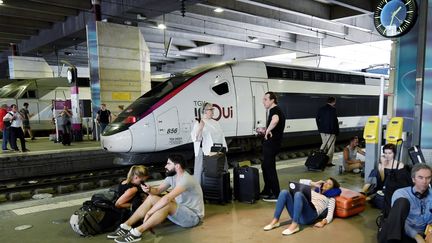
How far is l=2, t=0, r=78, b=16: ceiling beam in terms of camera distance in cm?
1301

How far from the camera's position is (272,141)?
5.72 metres

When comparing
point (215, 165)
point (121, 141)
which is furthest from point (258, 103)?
point (215, 165)

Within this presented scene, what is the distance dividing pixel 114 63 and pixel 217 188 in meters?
9.52

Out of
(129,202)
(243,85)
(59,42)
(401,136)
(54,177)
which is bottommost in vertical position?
(54,177)

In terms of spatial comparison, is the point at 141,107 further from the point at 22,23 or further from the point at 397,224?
the point at 22,23

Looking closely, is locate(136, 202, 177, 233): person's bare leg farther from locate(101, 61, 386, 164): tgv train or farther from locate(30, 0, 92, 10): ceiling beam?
locate(30, 0, 92, 10): ceiling beam

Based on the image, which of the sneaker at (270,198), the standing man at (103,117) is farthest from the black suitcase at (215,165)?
the standing man at (103,117)

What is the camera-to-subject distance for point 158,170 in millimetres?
9344

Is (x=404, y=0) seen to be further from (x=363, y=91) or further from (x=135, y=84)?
(x=135, y=84)

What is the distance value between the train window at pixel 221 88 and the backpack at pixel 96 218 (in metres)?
4.90

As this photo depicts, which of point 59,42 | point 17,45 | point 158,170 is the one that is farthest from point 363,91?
point 17,45

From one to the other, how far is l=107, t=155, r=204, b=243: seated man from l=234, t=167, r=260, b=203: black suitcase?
4.00 ft

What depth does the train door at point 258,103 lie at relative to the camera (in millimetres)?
9727

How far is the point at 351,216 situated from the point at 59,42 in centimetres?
1705
